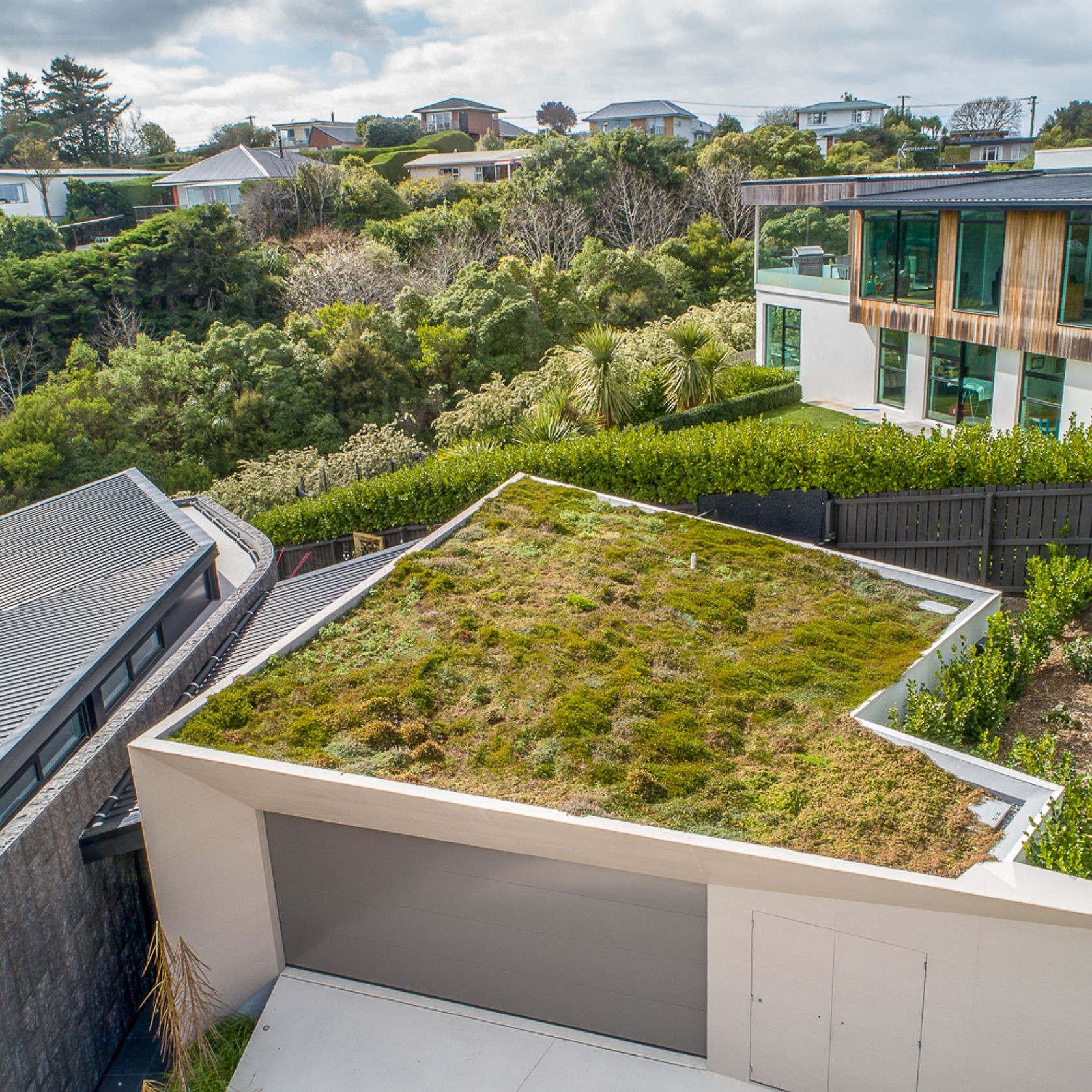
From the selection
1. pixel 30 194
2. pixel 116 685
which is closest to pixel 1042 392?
pixel 116 685

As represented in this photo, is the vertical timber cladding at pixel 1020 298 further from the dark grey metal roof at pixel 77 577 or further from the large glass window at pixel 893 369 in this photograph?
the dark grey metal roof at pixel 77 577

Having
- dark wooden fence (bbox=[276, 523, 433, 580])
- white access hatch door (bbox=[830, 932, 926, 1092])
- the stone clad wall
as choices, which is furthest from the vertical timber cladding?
the stone clad wall

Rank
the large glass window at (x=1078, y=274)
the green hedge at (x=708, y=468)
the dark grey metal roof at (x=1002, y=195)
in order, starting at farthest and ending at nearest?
the dark grey metal roof at (x=1002, y=195) → the large glass window at (x=1078, y=274) → the green hedge at (x=708, y=468)

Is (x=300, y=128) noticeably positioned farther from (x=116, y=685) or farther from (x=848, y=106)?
(x=116, y=685)

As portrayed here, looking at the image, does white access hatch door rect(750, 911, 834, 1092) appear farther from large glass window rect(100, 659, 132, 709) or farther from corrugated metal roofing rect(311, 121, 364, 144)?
corrugated metal roofing rect(311, 121, 364, 144)

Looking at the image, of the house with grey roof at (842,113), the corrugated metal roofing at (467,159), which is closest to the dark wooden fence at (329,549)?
the corrugated metal roofing at (467,159)

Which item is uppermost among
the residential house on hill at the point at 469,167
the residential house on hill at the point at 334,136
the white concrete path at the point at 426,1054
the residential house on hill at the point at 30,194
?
the residential house on hill at the point at 334,136

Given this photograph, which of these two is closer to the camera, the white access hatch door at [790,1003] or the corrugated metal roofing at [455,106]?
the white access hatch door at [790,1003]
